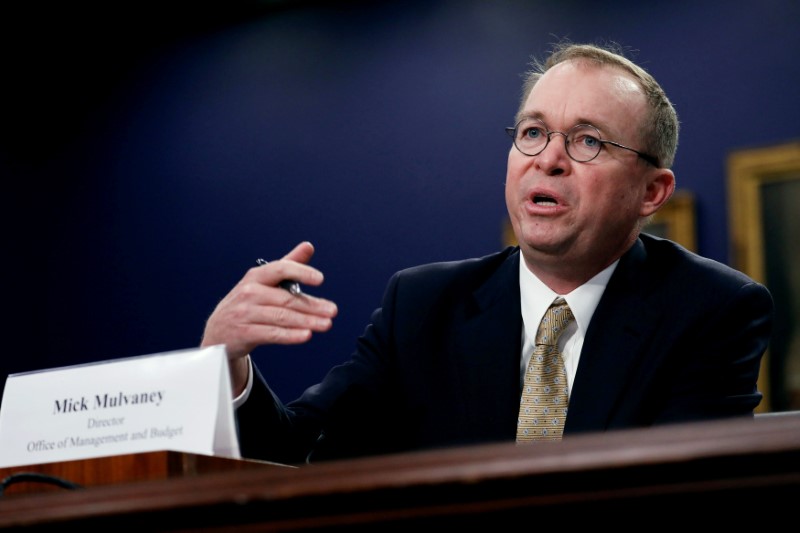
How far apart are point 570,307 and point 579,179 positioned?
0.29m

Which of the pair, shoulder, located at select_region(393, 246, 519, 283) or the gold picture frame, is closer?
shoulder, located at select_region(393, 246, 519, 283)

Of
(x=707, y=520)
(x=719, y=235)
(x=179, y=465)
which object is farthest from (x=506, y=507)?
(x=719, y=235)

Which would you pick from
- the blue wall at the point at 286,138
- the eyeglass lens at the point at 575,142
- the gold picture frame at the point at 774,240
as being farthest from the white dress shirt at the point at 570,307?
the blue wall at the point at 286,138

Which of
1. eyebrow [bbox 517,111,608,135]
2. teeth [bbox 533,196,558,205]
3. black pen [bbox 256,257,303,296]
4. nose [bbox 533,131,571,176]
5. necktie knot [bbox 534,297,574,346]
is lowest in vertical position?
necktie knot [bbox 534,297,574,346]

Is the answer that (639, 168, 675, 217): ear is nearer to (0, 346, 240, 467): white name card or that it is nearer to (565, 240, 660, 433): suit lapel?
(565, 240, 660, 433): suit lapel

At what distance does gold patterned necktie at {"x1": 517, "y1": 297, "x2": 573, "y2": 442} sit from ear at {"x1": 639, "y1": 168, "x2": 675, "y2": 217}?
1.40ft

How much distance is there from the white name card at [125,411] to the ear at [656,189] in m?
1.30

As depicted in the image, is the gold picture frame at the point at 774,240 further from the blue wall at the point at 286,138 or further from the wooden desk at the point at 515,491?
the wooden desk at the point at 515,491

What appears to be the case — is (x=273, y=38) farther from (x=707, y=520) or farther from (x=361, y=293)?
(x=707, y=520)

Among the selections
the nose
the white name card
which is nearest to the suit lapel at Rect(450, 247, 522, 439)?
the nose

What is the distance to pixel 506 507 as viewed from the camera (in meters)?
0.70

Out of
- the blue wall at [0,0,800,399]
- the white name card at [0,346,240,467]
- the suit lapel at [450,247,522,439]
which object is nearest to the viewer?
the white name card at [0,346,240,467]

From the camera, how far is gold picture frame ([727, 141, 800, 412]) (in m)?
3.83

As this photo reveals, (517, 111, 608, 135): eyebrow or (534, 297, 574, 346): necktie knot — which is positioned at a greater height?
(517, 111, 608, 135): eyebrow
